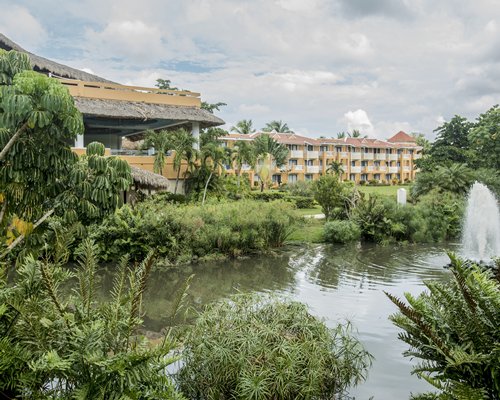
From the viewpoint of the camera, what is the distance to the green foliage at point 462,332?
10.6ft

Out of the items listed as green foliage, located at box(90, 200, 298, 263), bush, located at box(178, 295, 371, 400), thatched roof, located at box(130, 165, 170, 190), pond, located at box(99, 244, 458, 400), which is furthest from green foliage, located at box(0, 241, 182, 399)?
thatched roof, located at box(130, 165, 170, 190)

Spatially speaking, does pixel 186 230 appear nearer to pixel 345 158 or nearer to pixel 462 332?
pixel 462 332

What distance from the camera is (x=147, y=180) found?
1967 cm

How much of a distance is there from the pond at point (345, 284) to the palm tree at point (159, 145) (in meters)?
7.04

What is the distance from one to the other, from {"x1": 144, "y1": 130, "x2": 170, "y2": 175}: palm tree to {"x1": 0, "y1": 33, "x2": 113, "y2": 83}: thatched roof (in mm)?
6071

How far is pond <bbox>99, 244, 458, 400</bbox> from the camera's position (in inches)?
294

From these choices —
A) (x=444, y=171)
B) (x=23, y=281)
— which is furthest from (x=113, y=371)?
(x=444, y=171)

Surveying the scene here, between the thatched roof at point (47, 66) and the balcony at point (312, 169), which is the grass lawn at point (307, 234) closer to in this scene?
the thatched roof at point (47, 66)

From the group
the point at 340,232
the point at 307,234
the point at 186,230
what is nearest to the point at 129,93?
the point at 186,230

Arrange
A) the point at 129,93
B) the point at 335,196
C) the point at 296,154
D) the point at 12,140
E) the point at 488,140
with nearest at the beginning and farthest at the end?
the point at 12,140 → the point at 129,93 → the point at 335,196 → the point at 488,140 → the point at 296,154

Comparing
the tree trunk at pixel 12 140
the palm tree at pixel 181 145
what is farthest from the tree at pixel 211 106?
the tree trunk at pixel 12 140

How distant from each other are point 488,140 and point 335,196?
15.8 m

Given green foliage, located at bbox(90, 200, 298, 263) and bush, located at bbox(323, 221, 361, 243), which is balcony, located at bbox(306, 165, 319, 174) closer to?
bush, located at bbox(323, 221, 361, 243)

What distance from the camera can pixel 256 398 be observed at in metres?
4.51
